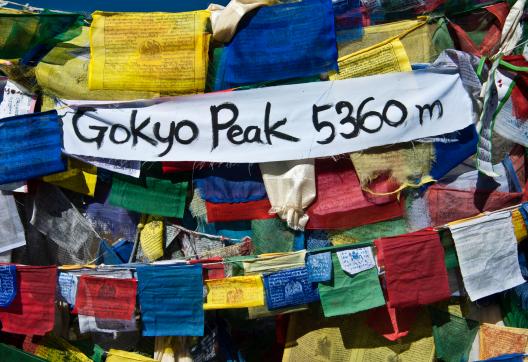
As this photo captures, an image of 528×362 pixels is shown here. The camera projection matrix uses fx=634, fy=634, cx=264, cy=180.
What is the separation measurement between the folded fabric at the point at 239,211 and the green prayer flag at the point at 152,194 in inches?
9.8

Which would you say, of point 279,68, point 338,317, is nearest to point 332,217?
point 338,317

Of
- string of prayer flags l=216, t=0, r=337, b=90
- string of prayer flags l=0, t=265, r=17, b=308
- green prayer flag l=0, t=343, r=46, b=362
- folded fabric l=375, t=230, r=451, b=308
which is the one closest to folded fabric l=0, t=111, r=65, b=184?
string of prayer flags l=0, t=265, r=17, b=308

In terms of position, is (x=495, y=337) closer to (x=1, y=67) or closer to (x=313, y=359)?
(x=313, y=359)

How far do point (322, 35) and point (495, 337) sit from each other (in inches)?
116

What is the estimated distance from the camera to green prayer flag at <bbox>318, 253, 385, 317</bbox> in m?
4.97

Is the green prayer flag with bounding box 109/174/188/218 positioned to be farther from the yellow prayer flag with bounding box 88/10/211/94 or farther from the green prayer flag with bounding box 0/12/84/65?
the green prayer flag with bounding box 0/12/84/65

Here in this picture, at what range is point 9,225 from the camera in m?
5.28

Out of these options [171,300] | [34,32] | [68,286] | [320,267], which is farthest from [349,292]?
[34,32]

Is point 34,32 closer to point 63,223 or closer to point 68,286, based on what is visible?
point 63,223

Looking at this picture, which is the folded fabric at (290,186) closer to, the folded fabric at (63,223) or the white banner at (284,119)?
the white banner at (284,119)

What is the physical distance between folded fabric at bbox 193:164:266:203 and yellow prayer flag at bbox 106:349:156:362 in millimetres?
1407

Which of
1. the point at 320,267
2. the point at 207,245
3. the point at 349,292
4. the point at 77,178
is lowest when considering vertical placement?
the point at 349,292

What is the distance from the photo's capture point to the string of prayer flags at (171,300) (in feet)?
16.3

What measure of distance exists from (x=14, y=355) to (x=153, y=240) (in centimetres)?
149
